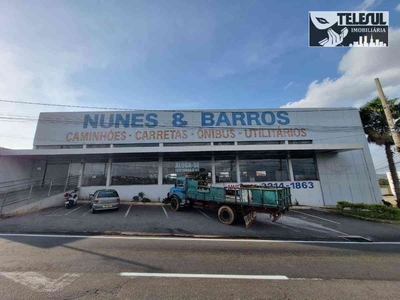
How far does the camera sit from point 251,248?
613cm

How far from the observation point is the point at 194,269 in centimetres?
451

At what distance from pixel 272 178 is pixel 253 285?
15.1 meters

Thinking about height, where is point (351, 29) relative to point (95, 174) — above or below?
above

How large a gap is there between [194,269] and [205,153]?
13.3 metres

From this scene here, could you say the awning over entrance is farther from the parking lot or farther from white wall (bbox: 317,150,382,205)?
the parking lot

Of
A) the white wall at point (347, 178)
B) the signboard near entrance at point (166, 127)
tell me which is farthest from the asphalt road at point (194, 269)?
the signboard near entrance at point (166, 127)

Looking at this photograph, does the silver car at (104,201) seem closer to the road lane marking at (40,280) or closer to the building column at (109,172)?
the building column at (109,172)

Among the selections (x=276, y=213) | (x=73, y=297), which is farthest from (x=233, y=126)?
(x=73, y=297)

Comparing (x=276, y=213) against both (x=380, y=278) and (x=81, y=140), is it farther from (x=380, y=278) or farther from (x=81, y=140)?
(x=81, y=140)

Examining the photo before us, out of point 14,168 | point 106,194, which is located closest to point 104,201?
point 106,194

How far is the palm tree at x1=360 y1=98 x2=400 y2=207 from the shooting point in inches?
608

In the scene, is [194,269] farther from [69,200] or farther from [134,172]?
[134,172]

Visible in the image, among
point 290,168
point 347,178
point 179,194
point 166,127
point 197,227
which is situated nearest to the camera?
point 197,227

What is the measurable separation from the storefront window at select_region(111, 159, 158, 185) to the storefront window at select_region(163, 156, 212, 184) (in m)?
1.25
